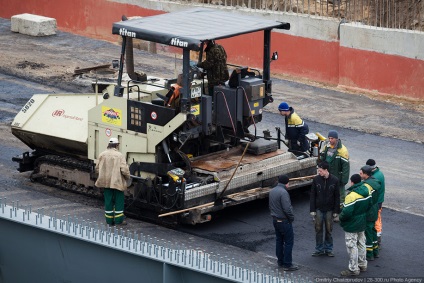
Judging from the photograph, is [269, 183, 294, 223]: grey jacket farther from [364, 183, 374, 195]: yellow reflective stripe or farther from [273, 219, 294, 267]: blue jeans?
[364, 183, 374, 195]: yellow reflective stripe

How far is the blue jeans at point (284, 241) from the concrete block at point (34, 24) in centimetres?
1578

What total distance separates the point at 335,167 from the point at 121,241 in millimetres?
5957

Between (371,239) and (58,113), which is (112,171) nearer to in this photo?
(58,113)

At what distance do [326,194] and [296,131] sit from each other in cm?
289

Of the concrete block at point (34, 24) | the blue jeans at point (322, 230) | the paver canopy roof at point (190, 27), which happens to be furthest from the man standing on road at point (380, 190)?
the concrete block at point (34, 24)

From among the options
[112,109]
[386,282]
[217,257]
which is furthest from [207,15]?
[386,282]

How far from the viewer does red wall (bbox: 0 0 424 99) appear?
850 inches

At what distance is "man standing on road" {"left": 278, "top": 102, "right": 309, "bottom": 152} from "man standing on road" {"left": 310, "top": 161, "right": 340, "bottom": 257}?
263 centimetres

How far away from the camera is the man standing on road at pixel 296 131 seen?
15.5 m

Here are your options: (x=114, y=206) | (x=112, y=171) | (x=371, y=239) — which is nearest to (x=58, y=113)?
(x=112, y=171)

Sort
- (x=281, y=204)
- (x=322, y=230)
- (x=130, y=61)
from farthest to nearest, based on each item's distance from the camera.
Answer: (x=130, y=61) < (x=322, y=230) < (x=281, y=204)

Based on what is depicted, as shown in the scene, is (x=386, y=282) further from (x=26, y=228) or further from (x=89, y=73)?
(x=89, y=73)

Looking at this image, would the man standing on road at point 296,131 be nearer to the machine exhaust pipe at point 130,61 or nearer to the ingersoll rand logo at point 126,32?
the machine exhaust pipe at point 130,61

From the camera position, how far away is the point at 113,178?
13.8m
